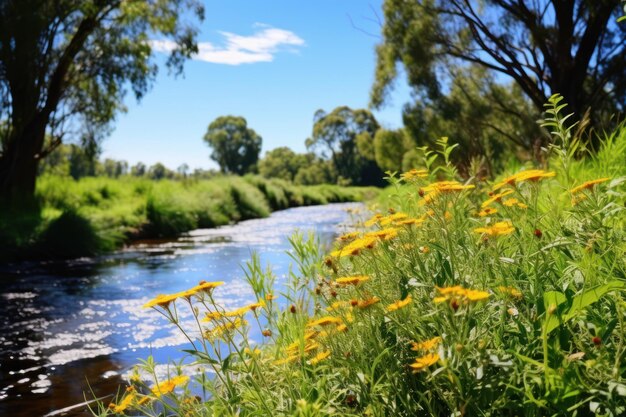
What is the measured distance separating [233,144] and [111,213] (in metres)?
76.1

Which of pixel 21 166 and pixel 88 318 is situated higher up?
pixel 21 166

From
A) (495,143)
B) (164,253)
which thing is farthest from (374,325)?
(495,143)

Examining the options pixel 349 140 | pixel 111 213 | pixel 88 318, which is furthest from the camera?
pixel 349 140

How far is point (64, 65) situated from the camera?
1220cm

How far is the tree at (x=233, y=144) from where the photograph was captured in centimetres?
8688

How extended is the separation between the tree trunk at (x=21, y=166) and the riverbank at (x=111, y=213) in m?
0.49

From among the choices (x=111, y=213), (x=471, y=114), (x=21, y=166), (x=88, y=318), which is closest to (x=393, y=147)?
(x=471, y=114)

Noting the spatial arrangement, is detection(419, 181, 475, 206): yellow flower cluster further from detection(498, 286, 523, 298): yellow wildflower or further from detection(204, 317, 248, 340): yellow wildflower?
detection(204, 317, 248, 340): yellow wildflower

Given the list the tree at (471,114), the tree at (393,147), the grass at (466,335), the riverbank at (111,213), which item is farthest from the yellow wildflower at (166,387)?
the tree at (393,147)

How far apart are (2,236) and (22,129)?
3.43 metres

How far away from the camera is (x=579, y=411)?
4.98ft

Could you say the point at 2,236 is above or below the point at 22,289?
above

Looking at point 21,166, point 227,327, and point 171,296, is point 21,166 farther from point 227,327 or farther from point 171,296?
point 171,296

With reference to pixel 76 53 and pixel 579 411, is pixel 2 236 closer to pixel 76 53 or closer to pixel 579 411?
pixel 76 53
